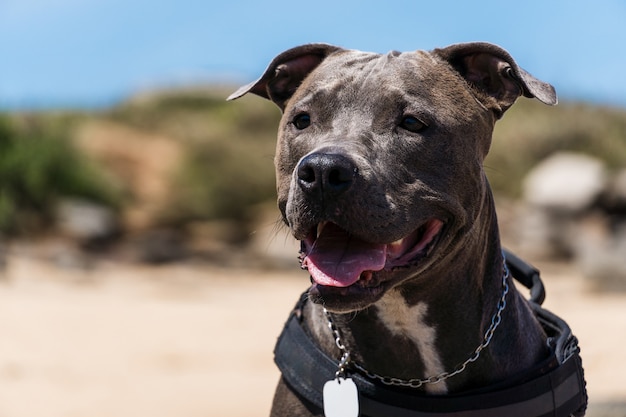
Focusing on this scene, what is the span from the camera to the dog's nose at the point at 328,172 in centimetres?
309

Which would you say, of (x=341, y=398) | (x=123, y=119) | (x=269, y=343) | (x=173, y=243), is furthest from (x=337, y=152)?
(x=123, y=119)

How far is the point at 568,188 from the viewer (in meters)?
15.9

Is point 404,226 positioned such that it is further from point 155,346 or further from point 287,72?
point 155,346

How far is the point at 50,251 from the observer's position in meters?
15.5

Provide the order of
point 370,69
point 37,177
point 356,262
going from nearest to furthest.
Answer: point 356,262 < point 370,69 < point 37,177

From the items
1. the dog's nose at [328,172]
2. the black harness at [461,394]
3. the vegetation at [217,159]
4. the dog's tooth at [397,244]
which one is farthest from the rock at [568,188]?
the dog's nose at [328,172]

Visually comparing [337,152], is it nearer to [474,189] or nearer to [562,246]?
[474,189]

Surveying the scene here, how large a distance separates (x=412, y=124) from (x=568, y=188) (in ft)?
42.9

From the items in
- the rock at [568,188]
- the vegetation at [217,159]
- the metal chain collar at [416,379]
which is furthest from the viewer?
the vegetation at [217,159]

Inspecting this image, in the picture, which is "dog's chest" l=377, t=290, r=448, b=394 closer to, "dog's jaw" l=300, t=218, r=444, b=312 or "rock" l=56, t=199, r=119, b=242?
"dog's jaw" l=300, t=218, r=444, b=312

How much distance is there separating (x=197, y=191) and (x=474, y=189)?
15.8m

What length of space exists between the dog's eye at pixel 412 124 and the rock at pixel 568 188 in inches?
504

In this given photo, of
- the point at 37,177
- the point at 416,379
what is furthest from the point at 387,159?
the point at 37,177

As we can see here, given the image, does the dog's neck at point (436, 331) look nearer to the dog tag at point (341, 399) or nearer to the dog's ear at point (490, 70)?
the dog tag at point (341, 399)
